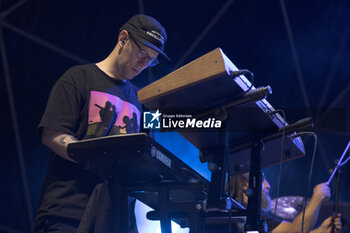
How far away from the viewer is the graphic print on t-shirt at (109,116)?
178 centimetres

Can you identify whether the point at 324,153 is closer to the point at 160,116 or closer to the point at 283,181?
the point at 283,181

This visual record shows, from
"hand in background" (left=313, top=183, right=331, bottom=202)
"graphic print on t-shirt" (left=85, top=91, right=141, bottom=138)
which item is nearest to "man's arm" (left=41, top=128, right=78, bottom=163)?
"graphic print on t-shirt" (left=85, top=91, right=141, bottom=138)

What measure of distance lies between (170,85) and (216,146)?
12.3 inches

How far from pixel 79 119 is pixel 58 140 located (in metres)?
0.20

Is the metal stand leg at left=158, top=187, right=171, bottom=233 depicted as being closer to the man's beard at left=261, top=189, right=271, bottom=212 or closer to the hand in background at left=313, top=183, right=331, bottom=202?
the man's beard at left=261, top=189, right=271, bottom=212

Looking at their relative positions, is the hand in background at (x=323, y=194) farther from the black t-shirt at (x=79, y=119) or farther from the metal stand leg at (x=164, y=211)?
the metal stand leg at (x=164, y=211)

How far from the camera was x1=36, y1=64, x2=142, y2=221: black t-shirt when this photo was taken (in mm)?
1626

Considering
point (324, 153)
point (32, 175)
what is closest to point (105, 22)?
point (32, 175)

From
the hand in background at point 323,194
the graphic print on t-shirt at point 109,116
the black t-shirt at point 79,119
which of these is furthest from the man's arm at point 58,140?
the hand in background at point 323,194

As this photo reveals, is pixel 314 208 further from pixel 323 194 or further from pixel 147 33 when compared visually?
pixel 147 33

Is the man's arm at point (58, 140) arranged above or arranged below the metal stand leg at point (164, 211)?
above

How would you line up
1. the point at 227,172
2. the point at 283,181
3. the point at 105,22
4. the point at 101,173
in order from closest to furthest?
the point at 101,173 < the point at 227,172 < the point at 105,22 < the point at 283,181

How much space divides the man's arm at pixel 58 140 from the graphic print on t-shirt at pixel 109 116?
0.14 meters

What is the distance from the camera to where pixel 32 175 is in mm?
3459
